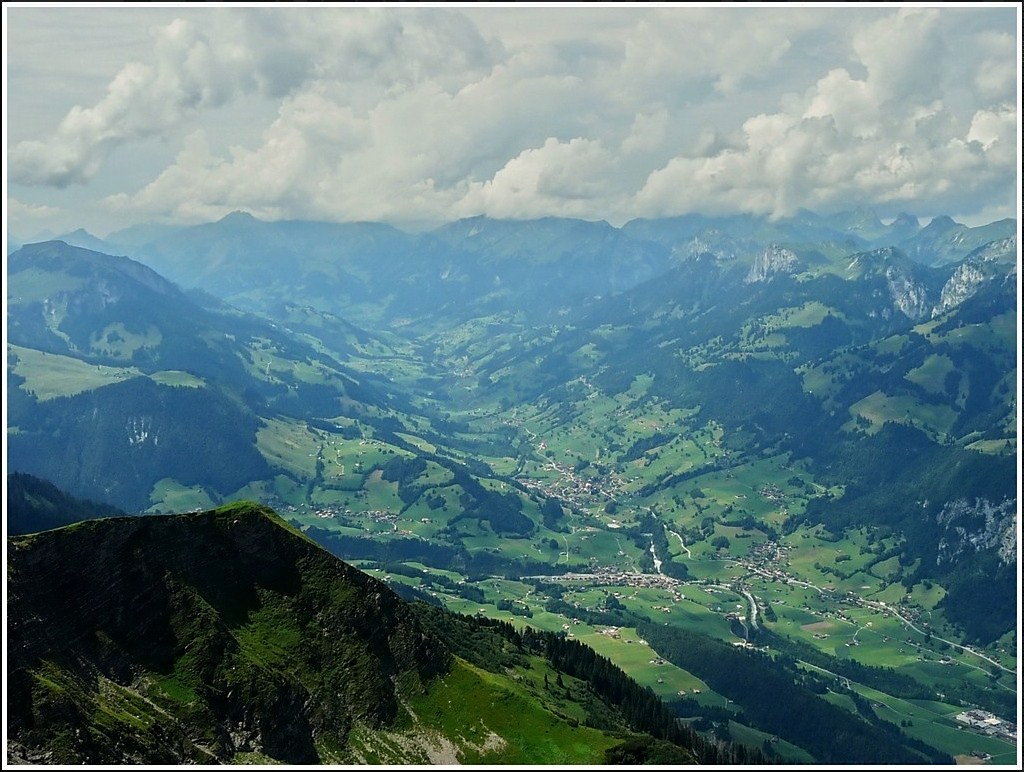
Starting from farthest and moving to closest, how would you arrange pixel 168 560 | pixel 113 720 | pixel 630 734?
pixel 630 734
pixel 168 560
pixel 113 720

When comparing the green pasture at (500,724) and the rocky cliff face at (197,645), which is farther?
the green pasture at (500,724)

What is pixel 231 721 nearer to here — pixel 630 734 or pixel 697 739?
pixel 630 734

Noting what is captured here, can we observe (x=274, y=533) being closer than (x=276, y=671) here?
No

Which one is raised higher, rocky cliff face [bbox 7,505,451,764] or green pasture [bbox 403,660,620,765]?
rocky cliff face [bbox 7,505,451,764]

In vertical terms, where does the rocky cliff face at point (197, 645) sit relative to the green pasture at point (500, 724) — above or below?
above

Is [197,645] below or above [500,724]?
above

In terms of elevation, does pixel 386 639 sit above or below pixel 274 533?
below

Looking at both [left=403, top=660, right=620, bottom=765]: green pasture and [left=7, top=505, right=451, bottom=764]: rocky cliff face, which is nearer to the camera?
[left=7, top=505, right=451, bottom=764]: rocky cliff face

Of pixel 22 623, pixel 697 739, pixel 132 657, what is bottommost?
pixel 697 739

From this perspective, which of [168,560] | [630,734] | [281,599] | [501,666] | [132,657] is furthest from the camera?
[501,666]

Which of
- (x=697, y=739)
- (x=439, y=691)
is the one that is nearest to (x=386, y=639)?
(x=439, y=691)

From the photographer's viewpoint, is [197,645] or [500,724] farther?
[500,724]
